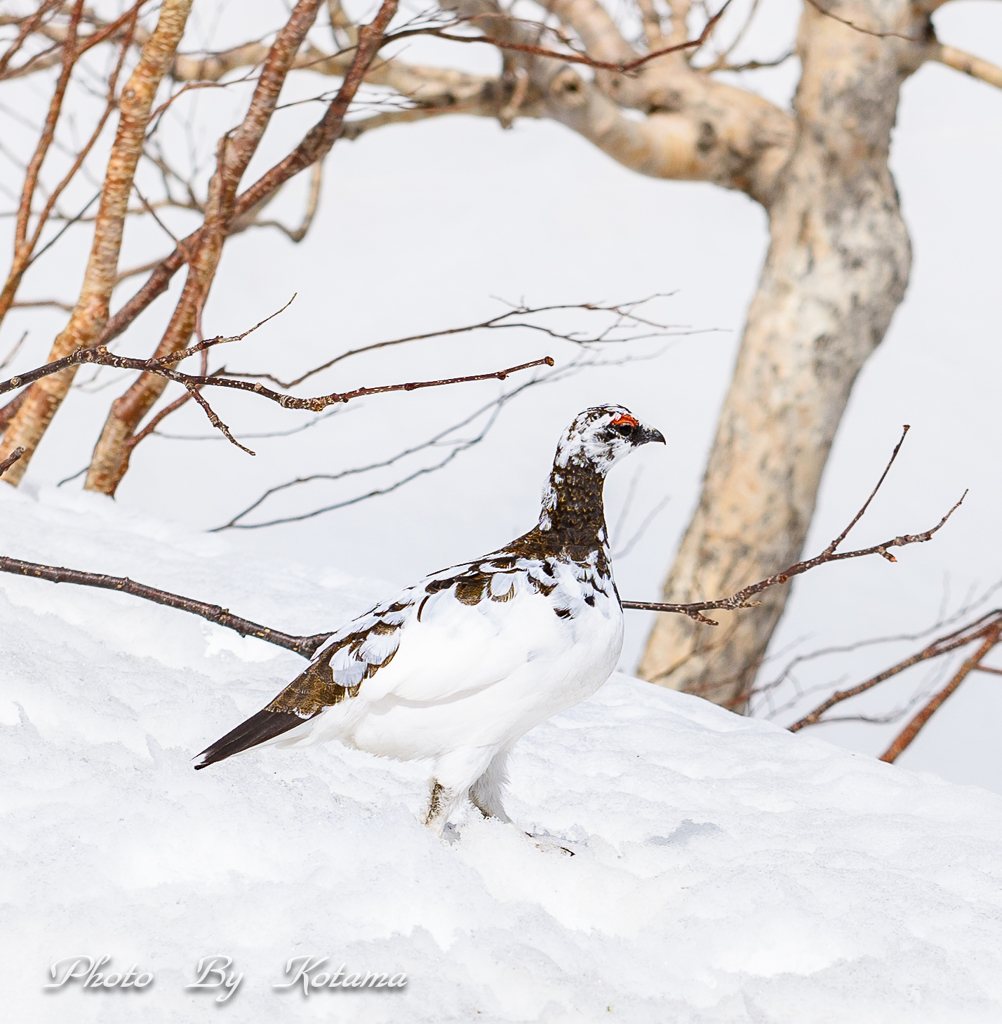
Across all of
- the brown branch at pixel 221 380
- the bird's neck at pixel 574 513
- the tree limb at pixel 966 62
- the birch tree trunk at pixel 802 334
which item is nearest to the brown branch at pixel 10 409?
the brown branch at pixel 221 380

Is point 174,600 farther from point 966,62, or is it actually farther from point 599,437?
point 966,62

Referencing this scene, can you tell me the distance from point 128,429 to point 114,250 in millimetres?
617

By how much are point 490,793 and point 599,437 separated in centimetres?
65

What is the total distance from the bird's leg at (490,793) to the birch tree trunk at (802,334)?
256cm

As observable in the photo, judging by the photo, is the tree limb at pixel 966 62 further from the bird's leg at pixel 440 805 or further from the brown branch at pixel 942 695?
the bird's leg at pixel 440 805

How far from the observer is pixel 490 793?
1798 millimetres

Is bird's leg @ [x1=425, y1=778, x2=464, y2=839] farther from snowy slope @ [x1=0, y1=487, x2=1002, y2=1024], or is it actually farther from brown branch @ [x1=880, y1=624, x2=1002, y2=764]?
brown branch @ [x1=880, y1=624, x2=1002, y2=764]

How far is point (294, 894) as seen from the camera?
1488mm

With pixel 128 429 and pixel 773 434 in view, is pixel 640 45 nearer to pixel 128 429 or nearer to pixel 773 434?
pixel 773 434

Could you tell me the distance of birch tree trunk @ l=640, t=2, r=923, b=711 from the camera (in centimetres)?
432

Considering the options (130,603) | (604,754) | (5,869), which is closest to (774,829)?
(604,754)

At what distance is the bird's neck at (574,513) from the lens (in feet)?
5.70

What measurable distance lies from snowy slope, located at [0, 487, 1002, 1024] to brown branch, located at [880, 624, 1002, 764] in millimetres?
722

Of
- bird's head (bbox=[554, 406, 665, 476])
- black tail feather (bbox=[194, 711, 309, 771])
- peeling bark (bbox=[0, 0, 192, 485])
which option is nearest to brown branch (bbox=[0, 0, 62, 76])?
peeling bark (bbox=[0, 0, 192, 485])
